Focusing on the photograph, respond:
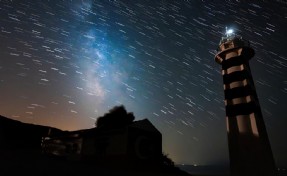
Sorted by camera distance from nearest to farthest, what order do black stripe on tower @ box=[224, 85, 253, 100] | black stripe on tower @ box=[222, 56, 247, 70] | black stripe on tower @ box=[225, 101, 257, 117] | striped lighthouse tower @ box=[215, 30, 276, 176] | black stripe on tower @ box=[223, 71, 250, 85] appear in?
striped lighthouse tower @ box=[215, 30, 276, 176]
black stripe on tower @ box=[225, 101, 257, 117]
black stripe on tower @ box=[224, 85, 253, 100]
black stripe on tower @ box=[223, 71, 250, 85]
black stripe on tower @ box=[222, 56, 247, 70]

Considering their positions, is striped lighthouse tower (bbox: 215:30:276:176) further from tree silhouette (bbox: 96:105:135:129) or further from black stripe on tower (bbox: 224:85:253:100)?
tree silhouette (bbox: 96:105:135:129)

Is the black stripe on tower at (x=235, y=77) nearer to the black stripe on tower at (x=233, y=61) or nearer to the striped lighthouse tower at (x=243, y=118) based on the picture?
the striped lighthouse tower at (x=243, y=118)

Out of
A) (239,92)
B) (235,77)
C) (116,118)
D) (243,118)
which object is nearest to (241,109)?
(243,118)

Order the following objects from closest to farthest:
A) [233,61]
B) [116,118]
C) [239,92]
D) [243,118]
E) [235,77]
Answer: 1. [243,118]
2. [239,92]
3. [235,77]
4. [233,61]
5. [116,118]

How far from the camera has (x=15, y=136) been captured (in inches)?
1117

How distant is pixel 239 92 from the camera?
72.2 feet

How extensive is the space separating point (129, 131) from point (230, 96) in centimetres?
992

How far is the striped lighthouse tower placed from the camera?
63.7 ft

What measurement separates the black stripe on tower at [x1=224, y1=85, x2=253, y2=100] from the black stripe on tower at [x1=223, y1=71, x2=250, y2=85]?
0.97 metres

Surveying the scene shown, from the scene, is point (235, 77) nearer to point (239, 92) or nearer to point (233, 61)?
point (239, 92)

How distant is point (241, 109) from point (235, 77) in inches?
135

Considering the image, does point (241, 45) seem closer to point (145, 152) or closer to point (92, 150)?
point (145, 152)

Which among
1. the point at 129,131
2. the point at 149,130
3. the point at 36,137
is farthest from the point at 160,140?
the point at 36,137

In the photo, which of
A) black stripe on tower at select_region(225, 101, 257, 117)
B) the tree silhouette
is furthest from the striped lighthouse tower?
the tree silhouette
